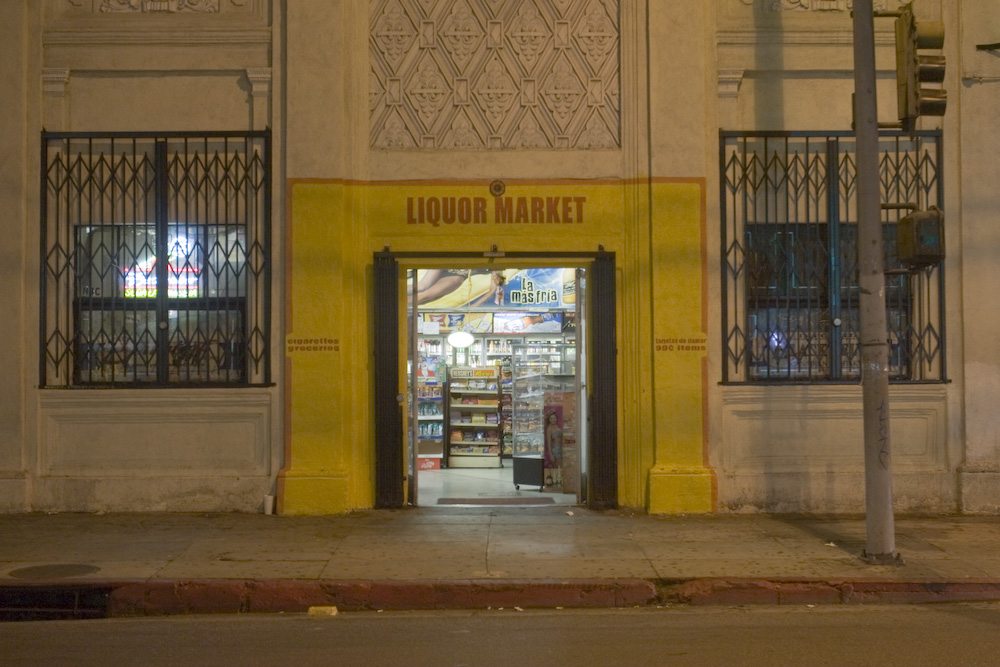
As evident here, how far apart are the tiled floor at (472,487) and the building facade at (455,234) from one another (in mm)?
1280

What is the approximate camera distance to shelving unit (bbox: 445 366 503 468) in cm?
1474

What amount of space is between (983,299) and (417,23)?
6.68m

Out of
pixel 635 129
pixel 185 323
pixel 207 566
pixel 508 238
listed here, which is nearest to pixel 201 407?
pixel 185 323

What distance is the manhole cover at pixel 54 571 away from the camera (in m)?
7.65

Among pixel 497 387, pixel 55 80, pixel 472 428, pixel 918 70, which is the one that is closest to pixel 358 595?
pixel 918 70

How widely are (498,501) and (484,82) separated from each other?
4738mm

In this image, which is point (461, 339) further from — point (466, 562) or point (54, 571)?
point (54, 571)

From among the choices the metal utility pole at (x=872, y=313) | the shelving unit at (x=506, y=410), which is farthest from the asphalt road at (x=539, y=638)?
→ the shelving unit at (x=506, y=410)

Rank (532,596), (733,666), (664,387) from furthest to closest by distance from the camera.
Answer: (664,387), (532,596), (733,666)

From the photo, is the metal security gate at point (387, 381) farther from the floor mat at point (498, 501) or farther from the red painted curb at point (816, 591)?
the red painted curb at point (816, 591)

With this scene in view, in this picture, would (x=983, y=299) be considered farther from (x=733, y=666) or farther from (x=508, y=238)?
(x=733, y=666)

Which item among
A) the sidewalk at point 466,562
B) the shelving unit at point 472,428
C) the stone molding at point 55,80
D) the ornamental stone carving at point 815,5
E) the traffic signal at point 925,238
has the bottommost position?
the sidewalk at point 466,562

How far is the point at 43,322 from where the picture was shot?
10383 mm

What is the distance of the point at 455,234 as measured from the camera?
10.5m
